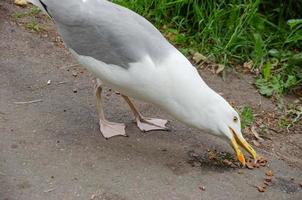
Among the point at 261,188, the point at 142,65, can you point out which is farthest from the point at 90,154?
the point at 261,188

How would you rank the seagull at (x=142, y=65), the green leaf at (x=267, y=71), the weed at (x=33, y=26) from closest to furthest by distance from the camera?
the seagull at (x=142, y=65) < the green leaf at (x=267, y=71) < the weed at (x=33, y=26)

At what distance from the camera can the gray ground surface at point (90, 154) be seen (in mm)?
2943

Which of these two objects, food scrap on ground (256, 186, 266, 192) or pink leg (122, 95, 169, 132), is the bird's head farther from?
pink leg (122, 95, 169, 132)

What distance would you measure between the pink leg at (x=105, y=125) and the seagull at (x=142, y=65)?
22 centimetres

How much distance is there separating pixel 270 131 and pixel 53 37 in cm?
182

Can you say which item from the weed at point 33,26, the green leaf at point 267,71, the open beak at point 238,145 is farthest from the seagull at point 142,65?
the weed at point 33,26

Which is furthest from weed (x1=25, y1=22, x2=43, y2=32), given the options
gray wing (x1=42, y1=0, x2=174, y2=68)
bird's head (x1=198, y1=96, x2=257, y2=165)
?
bird's head (x1=198, y1=96, x2=257, y2=165)

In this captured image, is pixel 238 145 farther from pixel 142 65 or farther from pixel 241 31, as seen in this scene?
pixel 241 31

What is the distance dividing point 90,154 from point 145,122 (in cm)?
45

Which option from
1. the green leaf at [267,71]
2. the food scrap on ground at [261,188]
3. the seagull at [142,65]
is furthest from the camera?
the green leaf at [267,71]

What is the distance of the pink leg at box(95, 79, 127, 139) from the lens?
3.35 m

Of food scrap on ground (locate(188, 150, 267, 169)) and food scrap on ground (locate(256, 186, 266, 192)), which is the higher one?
food scrap on ground (locate(256, 186, 266, 192))

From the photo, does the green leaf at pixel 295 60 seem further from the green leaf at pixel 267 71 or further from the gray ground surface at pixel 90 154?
the gray ground surface at pixel 90 154

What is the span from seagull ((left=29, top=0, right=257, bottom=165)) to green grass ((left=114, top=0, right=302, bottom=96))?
1217mm
